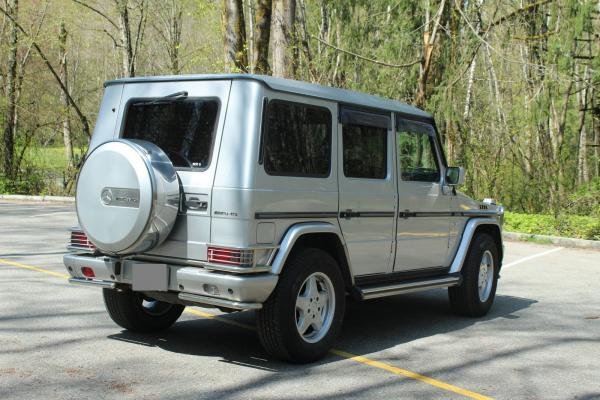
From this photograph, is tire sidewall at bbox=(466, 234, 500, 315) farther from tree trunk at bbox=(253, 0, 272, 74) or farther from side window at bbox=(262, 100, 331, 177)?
tree trunk at bbox=(253, 0, 272, 74)

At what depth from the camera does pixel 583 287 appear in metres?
10.9

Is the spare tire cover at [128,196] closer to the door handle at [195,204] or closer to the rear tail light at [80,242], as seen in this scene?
the door handle at [195,204]

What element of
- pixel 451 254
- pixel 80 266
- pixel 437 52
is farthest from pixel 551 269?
pixel 80 266

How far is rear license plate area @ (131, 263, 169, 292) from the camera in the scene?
5.92 metres

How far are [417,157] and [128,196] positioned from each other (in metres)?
3.14

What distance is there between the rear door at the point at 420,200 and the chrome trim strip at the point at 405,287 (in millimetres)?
178

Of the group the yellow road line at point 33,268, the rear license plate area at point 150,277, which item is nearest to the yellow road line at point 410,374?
the rear license plate area at point 150,277

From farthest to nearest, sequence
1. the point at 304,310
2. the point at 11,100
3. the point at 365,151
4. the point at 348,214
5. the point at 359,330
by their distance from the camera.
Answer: the point at 11,100 < the point at 359,330 < the point at 365,151 < the point at 348,214 < the point at 304,310

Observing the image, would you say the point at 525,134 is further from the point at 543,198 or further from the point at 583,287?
the point at 583,287

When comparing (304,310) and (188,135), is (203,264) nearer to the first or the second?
(304,310)

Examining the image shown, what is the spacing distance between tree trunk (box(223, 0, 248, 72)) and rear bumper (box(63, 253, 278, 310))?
13.0m

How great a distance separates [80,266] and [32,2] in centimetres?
2836

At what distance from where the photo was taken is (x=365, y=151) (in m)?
6.95

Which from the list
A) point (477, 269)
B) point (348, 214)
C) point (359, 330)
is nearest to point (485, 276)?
point (477, 269)
